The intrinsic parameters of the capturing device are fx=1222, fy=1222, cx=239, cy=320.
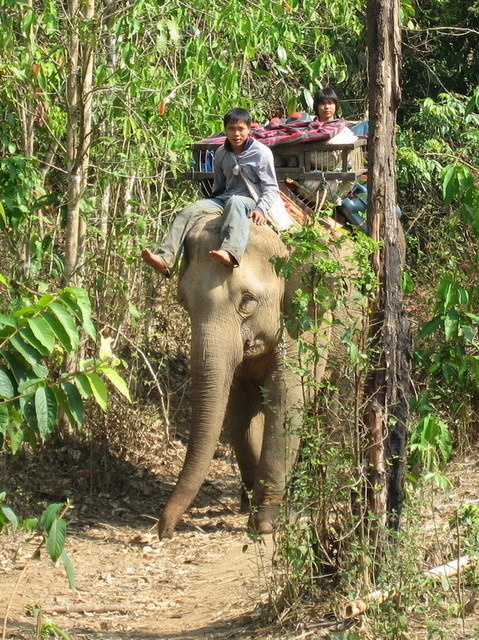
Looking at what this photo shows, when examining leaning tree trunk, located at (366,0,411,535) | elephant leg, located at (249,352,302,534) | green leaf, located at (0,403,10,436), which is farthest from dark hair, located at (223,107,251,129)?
green leaf, located at (0,403,10,436)

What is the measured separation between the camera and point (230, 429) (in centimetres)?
920

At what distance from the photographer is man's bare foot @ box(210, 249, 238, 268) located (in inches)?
314

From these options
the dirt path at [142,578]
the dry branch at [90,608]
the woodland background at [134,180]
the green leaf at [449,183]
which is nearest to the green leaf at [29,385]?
the dirt path at [142,578]

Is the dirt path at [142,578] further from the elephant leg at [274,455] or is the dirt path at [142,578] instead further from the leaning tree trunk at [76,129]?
the leaning tree trunk at [76,129]

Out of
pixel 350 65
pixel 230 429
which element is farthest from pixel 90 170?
pixel 350 65

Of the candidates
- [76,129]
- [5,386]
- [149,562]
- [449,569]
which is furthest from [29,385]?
[76,129]

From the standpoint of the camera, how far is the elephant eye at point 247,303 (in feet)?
27.3

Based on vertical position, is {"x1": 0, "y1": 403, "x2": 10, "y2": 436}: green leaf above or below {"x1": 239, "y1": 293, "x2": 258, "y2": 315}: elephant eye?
above

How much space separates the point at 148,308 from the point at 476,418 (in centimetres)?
295

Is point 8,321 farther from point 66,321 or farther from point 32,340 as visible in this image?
point 66,321

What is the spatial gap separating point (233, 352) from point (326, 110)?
2.49 meters

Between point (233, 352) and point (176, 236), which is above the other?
point (176, 236)

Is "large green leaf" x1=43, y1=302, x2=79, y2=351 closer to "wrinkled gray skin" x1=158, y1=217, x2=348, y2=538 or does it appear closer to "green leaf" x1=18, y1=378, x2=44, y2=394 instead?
"green leaf" x1=18, y1=378, x2=44, y2=394

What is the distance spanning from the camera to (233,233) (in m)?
8.08
